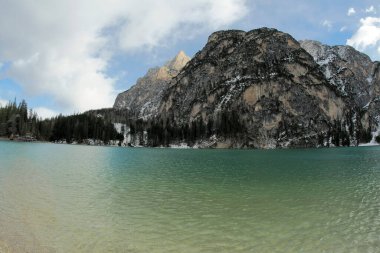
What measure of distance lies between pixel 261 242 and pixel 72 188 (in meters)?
23.8

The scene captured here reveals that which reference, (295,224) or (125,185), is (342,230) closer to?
(295,224)

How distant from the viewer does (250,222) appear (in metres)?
22.2

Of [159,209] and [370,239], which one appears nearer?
[370,239]

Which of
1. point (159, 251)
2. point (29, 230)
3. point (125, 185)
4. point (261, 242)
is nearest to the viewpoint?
point (159, 251)

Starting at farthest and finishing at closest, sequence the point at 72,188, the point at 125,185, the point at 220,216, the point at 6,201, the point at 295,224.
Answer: the point at 125,185 < the point at 72,188 < the point at 6,201 < the point at 220,216 < the point at 295,224

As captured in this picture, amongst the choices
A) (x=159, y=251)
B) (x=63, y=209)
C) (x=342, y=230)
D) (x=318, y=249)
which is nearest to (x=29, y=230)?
(x=63, y=209)

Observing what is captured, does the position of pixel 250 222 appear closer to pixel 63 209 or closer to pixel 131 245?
pixel 131 245

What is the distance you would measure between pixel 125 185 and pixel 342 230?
24.1 metres

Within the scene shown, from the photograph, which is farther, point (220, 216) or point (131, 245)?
point (220, 216)

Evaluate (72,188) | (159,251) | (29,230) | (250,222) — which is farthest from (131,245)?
(72,188)

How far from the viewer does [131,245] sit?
17672 mm

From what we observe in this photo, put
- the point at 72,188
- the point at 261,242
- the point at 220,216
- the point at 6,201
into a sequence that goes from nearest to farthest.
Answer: the point at 261,242 < the point at 220,216 < the point at 6,201 < the point at 72,188

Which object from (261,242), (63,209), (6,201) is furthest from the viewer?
(6,201)

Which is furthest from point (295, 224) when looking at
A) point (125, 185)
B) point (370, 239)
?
point (125, 185)
